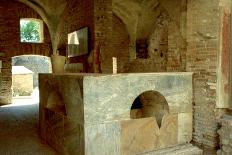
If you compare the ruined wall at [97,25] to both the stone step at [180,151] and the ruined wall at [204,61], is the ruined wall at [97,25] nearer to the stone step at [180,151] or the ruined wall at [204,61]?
the ruined wall at [204,61]

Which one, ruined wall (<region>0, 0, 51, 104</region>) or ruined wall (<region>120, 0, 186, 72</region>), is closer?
ruined wall (<region>120, 0, 186, 72</region>)

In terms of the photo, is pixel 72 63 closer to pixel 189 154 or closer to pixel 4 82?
pixel 4 82

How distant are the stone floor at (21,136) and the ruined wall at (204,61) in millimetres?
2792

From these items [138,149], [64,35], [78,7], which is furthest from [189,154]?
[64,35]

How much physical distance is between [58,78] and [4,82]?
791 centimetres

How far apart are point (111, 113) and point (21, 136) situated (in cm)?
285

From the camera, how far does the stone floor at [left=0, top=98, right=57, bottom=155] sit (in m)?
4.74

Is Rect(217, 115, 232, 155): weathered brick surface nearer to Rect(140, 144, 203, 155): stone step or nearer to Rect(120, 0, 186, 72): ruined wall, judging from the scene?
Rect(140, 144, 203, 155): stone step

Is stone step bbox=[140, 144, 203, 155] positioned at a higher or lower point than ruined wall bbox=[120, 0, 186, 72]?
lower

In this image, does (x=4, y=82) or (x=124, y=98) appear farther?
(x=4, y=82)

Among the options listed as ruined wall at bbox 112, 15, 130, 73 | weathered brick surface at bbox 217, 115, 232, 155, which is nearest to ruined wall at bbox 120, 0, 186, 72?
ruined wall at bbox 112, 15, 130, 73

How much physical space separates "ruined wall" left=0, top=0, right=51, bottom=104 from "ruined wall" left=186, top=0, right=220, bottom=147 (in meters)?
9.10

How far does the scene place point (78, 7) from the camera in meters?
8.27

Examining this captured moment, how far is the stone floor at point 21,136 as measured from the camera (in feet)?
15.5
